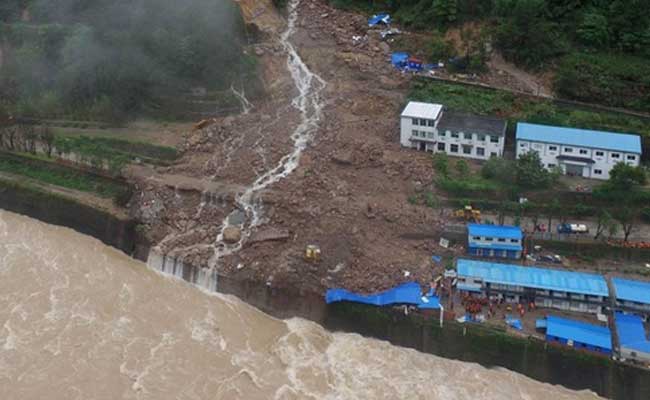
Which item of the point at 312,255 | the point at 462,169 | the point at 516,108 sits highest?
the point at 516,108

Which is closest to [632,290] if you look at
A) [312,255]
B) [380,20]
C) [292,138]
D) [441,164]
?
[441,164]

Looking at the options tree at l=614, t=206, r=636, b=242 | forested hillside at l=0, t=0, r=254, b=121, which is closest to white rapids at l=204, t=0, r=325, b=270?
forested hillside at l=0, t=0, r=254, b=121

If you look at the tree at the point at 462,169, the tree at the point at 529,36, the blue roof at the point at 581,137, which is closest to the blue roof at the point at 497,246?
the tree at the point at 462,169

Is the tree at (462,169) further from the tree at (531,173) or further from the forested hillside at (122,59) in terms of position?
the forested hillside at (122,59)

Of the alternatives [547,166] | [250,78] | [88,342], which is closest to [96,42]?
[250,78]

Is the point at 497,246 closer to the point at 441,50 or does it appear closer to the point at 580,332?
the point at 580,332

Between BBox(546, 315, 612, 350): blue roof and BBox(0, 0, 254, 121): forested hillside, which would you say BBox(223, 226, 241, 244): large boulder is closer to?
BBox(0, 0, 254, 121): forested hillside

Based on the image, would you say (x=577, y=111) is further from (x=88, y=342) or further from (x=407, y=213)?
(x=88, y=342)
